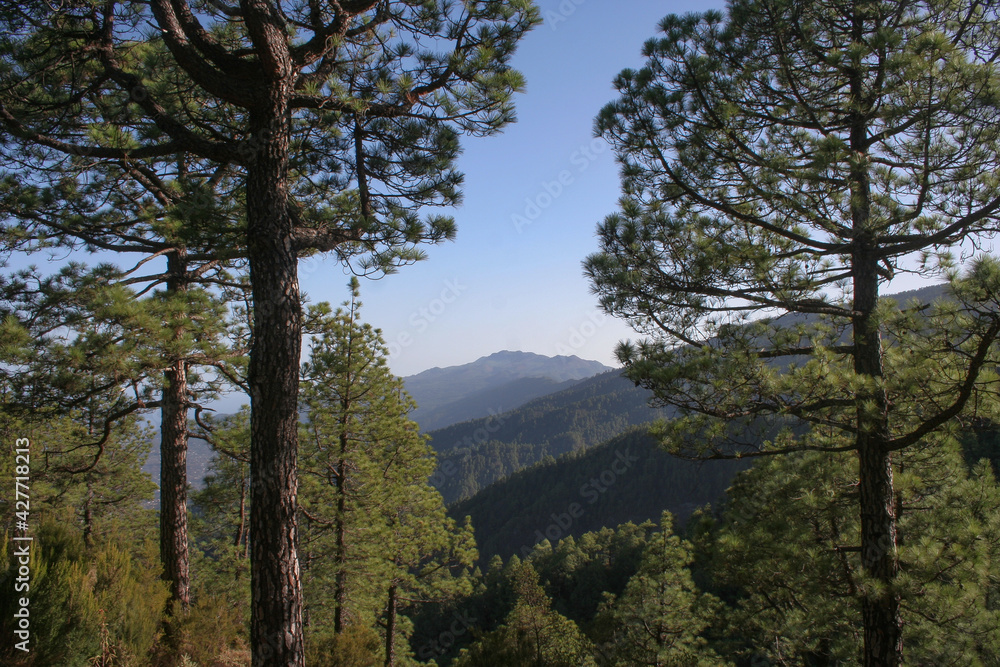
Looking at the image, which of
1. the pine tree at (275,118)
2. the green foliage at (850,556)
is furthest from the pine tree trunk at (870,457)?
the pine tree at (275,118)

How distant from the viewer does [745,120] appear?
14.3 ft

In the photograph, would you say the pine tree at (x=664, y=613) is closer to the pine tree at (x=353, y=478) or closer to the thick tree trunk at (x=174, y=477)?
the pine tree at (x=353, y=478)

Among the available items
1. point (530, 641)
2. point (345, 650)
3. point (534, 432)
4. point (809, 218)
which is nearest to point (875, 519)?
point (809, 218)

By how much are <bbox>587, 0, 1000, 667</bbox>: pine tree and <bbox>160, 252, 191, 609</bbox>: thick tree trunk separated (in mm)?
4756

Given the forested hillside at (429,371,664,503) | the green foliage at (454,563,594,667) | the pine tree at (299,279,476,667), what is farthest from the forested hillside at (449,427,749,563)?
the pine tree at (299,279,476,667)

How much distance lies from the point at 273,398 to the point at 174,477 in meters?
3.57

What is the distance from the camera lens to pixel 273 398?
3.01 meters

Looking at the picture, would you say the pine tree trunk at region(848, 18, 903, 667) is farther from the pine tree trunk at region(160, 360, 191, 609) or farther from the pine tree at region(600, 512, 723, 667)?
the pine tree trunk at region(160, 360, 191, 609)

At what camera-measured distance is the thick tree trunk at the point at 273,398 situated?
288 cm

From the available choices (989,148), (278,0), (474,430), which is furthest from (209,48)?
(474,430)

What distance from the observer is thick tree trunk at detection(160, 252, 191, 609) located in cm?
535

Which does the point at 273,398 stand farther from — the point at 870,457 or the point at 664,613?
the point at 664,613

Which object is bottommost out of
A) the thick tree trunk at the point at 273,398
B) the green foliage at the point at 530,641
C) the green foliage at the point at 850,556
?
the green foliage at the point at 530,641

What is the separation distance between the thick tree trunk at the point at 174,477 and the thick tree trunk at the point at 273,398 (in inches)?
116
